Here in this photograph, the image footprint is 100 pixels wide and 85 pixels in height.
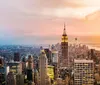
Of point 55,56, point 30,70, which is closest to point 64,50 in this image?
point 55,56

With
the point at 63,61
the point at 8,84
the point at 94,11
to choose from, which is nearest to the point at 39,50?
the point at 63,61

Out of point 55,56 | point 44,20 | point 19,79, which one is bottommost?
point 19,79

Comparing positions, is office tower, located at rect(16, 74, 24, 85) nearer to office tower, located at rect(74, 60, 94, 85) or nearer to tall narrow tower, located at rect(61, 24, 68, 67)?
tall narrow tower, located at rect(61, 24, 68, 67)

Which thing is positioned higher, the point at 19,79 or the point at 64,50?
the point at 64,50

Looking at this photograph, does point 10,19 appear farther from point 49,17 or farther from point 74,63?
point 74,63

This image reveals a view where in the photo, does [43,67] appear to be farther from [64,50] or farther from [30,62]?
[64,50]

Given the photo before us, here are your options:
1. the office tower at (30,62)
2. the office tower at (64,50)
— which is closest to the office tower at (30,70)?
the office tower at (30,62)

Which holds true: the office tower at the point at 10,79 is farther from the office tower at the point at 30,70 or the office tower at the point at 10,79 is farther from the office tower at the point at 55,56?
the office tower at the point at 55,56
